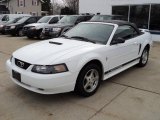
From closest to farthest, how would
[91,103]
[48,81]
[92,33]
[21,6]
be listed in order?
[48,81], [91,103], [92,33], [21,6]

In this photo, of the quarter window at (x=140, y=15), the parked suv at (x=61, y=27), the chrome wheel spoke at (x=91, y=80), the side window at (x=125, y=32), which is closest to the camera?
the chrome wheel spoke at (x=91, y=80)

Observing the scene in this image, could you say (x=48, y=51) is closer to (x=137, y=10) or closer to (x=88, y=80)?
(x=88, y=80)

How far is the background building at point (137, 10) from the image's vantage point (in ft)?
44.0

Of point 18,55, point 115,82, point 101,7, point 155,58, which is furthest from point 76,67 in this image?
point 101,7

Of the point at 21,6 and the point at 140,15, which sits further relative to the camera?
the point at 21,6

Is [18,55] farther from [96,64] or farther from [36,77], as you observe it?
[96,64]

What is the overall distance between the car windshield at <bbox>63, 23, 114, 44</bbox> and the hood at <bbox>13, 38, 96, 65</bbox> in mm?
305

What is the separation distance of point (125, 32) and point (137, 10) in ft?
30.4

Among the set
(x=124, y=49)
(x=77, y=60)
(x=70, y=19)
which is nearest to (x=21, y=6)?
(x=70, y=19)

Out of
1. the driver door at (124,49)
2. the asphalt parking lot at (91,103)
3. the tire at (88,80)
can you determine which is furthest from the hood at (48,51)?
the asphalt parking lot at (91,103)

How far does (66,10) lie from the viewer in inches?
1320

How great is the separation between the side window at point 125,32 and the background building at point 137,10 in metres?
7.86

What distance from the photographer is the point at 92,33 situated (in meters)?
5.23

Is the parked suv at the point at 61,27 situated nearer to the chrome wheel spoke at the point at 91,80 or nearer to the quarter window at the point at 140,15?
the quarter window at the point at 140,15
